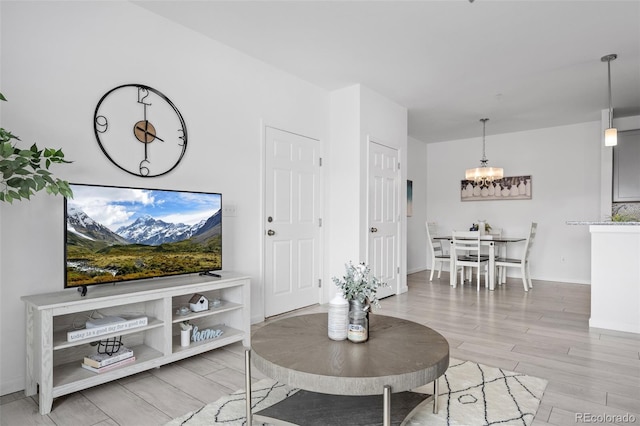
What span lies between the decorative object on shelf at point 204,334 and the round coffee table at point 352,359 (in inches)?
41.0

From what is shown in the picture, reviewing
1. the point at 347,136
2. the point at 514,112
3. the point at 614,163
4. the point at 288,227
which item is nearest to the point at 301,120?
the point at 347,136

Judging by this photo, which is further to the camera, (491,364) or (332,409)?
(491,364)

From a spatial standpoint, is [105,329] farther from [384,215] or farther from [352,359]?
[384,215]

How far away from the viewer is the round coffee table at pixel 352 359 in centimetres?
146

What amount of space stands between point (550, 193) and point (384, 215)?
11.6ft

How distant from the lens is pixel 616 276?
3609 millimetres

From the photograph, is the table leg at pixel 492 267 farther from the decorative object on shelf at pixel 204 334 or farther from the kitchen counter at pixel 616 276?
the decorative object on shelf at pixel 204 334

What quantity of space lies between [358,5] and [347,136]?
6.05 ft

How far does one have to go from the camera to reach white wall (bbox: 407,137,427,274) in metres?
7.40

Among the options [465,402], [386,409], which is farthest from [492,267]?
[386,409]

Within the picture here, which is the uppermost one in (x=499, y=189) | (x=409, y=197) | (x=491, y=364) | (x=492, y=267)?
(x=499, y=189)

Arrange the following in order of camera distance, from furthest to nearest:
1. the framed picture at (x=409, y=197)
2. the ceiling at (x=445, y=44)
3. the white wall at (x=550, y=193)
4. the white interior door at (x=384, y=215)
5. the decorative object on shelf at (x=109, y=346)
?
1. the framed picture at (x=409, y=197)
2. the white wall at (x=550, y=193)
3. the white interior door at (x=384, y=215)
4. the ceiling at (x=445, y=44)
5. the decorative object on shelf at (x=109, y=346)

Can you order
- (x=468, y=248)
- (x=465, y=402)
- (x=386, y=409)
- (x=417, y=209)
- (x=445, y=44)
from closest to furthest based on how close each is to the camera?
(x=386, y=409), (x=465, y=402), (x=445, y=44), (x=468, y=248), (x=417, y=209)

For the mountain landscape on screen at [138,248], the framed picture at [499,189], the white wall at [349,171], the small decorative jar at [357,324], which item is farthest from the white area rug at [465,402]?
the framed picture at [499,189]
